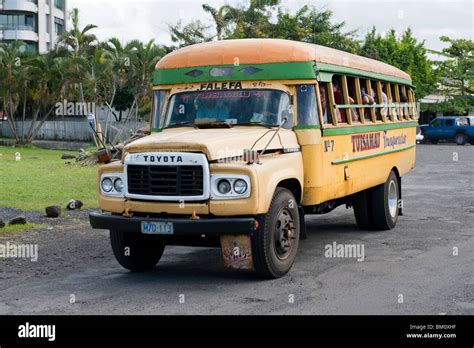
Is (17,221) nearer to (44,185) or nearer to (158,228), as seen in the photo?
(158,228)

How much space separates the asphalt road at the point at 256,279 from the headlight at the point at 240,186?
3.48 ft

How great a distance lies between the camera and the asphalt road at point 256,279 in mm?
7555

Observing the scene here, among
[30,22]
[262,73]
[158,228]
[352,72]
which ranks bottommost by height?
[158,228]

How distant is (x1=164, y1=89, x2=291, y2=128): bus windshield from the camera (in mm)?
9508

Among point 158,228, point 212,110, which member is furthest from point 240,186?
point 212,110

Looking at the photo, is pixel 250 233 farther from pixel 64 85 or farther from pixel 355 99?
pixel 64 85

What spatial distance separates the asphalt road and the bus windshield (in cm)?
183

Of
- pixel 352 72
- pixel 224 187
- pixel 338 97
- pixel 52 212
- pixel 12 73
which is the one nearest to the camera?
pixel 224 187

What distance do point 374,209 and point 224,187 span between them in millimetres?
4945

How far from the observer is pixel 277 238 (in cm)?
866

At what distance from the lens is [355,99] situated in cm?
1148

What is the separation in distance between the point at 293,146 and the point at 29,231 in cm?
536
